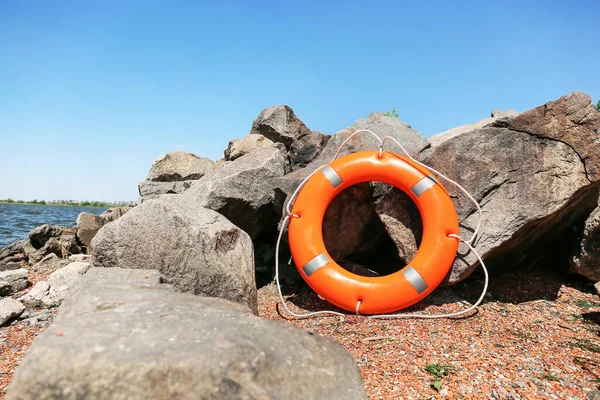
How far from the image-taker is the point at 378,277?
12.1 feet

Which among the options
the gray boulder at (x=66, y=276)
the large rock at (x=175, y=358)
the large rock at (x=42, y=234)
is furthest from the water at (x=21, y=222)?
the large rock at (x=175, y=358)

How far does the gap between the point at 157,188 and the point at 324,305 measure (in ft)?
13.8

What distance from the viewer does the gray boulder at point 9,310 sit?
3691mm

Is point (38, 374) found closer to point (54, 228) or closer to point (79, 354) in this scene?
point (79, 354)

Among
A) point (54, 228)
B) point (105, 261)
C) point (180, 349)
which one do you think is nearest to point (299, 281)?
point (105, 261)

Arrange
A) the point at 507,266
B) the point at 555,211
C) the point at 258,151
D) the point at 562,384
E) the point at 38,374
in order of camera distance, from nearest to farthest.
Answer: the point at 38,374 → the point at 562,384 → the point at 555,211 → the point at 507,266 → the point at 258,151

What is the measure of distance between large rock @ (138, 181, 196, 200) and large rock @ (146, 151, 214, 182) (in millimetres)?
284

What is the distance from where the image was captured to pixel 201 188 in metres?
4.31

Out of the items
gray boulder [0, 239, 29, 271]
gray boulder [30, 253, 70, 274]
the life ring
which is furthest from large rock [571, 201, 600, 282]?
gray boulder [0, 239, 29, 271]

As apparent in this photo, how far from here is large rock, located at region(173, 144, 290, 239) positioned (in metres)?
4.17

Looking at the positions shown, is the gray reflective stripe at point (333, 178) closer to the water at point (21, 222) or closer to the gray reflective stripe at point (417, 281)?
the gray reflective stripe at point (417, 281)

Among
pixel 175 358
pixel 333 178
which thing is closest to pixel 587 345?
pixel 333 178

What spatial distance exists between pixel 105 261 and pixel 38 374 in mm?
1355

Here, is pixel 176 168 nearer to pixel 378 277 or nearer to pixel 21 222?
pixel 378 277
